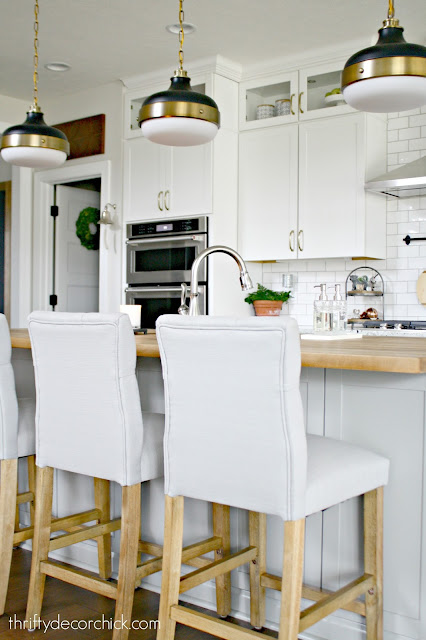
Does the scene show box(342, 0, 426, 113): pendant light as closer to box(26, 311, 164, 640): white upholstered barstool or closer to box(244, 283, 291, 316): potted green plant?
box(26, 311, 164, 640): white upholstered barstool

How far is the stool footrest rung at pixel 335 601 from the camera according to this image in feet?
5.78

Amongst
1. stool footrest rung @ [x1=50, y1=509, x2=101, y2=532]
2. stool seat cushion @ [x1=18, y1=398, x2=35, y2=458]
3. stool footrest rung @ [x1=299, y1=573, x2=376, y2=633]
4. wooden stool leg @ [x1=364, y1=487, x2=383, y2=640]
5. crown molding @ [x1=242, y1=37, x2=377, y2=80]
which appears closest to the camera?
stool footrest rung @ [x1=299, y1=573, x2=376, y2=633]

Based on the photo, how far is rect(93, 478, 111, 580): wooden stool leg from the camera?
2641 millimetres

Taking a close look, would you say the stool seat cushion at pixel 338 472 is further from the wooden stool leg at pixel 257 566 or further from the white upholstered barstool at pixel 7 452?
the white upholstered barstool at pixel 7 452

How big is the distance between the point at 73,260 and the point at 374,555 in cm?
450

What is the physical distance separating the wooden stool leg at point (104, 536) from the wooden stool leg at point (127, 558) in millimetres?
516

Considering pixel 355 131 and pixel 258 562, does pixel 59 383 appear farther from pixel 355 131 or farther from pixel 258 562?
pixel 355 131

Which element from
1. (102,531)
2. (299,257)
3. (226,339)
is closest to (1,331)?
(102,531)

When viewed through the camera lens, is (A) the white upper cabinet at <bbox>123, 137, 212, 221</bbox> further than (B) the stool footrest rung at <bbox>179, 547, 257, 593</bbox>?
Yes

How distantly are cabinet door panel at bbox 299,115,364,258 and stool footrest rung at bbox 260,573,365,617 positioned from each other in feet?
8.65

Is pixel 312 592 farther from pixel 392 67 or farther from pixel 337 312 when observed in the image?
pixel 392 67

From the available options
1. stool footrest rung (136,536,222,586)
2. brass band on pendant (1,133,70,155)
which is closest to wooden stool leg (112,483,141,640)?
stool footrest rung (136,536,222,586)

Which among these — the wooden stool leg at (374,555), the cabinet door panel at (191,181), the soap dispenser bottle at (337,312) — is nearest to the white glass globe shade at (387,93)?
the soap dispenser bottle at (337,312)

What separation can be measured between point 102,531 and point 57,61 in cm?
353
